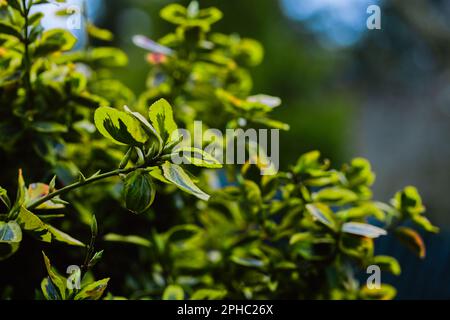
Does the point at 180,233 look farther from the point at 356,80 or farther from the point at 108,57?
the point at 356,80

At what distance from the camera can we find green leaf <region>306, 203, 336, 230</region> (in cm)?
70

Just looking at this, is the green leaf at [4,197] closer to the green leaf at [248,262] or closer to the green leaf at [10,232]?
the green leaf at [10,232]

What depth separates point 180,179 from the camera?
53cm

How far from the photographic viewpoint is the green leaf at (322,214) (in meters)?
0.70

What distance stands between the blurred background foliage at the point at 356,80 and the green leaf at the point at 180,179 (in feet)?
19.2

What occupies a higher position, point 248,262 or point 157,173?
point 157,173

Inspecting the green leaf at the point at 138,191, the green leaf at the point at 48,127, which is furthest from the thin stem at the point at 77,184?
the green leaf at the point at 48,127

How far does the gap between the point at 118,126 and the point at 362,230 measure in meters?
0.36

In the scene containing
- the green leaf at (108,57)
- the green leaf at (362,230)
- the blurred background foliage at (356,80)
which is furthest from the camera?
the blurred background foliage at (356,80)

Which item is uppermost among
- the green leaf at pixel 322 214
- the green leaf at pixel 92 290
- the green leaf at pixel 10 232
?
the green leaf at pixel 10 232

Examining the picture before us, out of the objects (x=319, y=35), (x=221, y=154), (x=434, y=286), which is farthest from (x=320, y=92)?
(x=221, y=154)

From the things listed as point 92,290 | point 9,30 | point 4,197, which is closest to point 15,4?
point 9,30

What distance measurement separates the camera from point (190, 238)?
870 mm

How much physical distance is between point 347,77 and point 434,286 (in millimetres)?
10805
